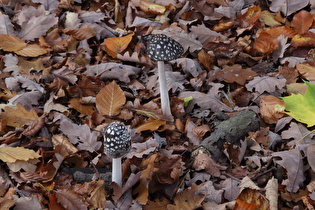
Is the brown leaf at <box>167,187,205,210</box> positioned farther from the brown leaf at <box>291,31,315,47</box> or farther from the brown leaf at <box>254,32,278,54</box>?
the brown leaf at <box>291,31,315,47</box>

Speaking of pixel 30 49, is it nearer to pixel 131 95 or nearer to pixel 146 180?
pixel 131 95

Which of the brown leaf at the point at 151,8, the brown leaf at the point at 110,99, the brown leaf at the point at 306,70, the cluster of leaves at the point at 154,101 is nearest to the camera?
the cluster of leaves at the point at 154,101

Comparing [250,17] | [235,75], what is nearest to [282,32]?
[250,17]

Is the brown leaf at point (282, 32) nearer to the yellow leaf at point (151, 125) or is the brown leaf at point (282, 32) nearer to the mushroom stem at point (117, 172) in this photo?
the yellow leaf at point (151, 125)

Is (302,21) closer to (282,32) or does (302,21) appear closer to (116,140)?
(282,32)

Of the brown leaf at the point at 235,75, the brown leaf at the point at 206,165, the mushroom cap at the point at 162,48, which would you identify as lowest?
the brown leaf at the point at 235,75

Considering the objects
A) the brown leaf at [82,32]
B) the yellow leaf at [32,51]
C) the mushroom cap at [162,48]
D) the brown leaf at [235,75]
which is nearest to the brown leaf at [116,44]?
the brown leaf at [82,32]

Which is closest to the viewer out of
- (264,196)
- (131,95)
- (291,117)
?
(264,196)

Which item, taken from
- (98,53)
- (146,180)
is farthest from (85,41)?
(146,180)
